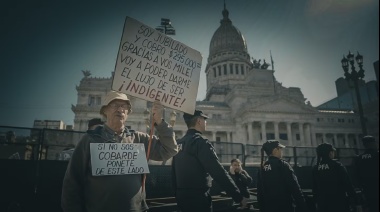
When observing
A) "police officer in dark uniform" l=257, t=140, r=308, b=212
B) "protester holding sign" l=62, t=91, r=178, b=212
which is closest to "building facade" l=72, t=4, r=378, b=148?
"police officer in dark uniform" l=257, t=140, r=308, b=212

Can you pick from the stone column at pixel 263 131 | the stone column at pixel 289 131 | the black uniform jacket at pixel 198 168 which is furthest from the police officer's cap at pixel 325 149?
the stone column at pixel 289 131

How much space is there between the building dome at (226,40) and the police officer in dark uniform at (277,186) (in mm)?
77167

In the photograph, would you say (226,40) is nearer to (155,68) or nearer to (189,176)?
(155,68)

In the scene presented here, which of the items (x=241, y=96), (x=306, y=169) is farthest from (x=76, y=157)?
(x=241, y=96)

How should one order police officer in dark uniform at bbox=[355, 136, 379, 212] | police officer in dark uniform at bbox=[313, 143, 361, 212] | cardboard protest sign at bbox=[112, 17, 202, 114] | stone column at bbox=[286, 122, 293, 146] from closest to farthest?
cardboard protest sign at bbox=[112, 17, 202, 114] → police officer in dark uniform at bbox=[313, 143, 361, 212] → police officer in dark uniform at bbox=[355, 136, 379, 212] → stone column at bbox=[286, 122, 293, 146]

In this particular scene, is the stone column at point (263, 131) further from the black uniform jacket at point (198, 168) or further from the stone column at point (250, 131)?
the black uniform jacket at point (198, 168)

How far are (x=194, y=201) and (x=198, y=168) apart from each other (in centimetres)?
51

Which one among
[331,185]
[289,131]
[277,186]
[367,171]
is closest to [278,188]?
[277,186]

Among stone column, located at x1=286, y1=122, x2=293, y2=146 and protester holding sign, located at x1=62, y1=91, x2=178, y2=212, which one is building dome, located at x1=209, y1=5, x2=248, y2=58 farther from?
protester holding sign, located at x1=62, y1=91, x2=178, y2=212

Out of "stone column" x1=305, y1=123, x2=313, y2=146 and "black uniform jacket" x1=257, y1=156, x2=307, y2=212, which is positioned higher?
"stone column" x1=305, y1=123, x2=313, y2=146

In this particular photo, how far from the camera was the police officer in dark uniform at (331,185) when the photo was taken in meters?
5.27

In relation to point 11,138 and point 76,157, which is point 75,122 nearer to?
point 11,138

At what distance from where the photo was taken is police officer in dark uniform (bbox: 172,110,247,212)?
3558 millimetres

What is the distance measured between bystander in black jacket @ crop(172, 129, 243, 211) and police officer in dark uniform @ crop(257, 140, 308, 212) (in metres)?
1.90
